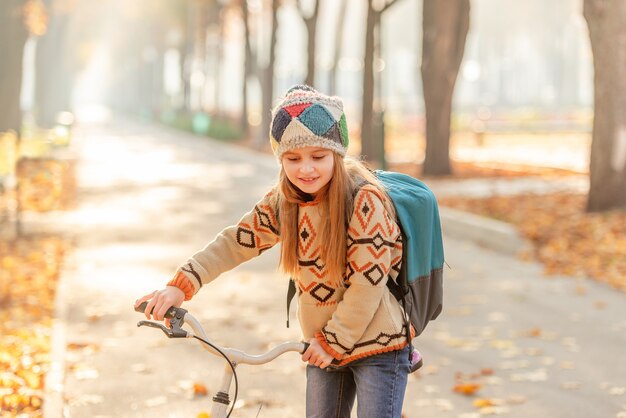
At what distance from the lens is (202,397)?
6441mm

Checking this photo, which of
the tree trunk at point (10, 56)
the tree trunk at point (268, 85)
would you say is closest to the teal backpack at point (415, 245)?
the tree trunk at point (10, 56)

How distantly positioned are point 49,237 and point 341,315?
10.6m

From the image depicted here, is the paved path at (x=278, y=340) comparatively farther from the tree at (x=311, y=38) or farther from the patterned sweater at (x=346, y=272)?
the tree at (x=311, y=38)

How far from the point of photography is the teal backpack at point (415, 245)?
376 centimetres

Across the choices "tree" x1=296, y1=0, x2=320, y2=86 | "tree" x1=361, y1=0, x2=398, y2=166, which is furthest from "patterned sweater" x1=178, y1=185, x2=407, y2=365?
"tree" x1=296, y1=0, x2=320, y2=86

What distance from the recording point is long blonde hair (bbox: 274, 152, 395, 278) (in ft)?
11.8

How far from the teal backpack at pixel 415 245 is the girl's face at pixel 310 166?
0.25 meters

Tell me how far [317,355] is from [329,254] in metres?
0.33

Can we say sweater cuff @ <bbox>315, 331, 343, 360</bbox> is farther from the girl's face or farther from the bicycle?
the girl's face

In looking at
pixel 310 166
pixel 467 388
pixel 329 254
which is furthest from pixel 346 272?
pixel 467 388

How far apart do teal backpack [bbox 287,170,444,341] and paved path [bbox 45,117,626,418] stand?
2.39 m

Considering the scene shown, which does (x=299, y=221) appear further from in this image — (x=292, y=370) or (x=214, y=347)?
(x=292, y=370)

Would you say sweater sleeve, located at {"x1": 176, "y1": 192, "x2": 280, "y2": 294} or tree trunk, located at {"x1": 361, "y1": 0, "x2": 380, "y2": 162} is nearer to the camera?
sweater sleeve, located at {"x1": 176, "y1": 192, "x2": 280, "y2": 294}

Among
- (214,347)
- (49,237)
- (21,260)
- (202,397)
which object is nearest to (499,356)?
(202,397)
